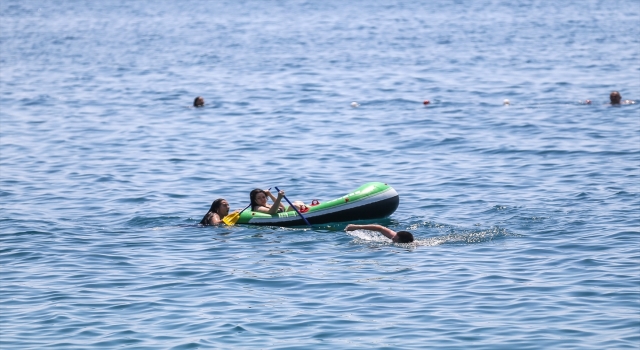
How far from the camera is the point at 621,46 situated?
143 ft

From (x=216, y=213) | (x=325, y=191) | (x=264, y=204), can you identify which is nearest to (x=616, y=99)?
(x=325, y=191)

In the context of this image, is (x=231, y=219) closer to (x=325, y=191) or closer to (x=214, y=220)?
(x=214, y=220)

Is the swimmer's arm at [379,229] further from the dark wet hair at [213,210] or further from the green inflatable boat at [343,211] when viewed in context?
the dark wet hair at [213,210]

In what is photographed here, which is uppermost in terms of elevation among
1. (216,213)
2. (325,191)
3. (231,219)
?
(216,213)

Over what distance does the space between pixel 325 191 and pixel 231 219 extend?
354 centimetres

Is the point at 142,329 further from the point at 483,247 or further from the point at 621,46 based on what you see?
the point at 621,46

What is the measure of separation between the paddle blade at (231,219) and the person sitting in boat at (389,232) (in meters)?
2.19

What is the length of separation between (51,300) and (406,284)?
4.77m

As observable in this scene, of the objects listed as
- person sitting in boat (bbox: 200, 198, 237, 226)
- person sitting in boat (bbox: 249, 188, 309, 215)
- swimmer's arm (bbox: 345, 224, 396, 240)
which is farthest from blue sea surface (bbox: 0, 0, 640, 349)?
person sitting in boat (bbox: 249, 188, 309, 215)

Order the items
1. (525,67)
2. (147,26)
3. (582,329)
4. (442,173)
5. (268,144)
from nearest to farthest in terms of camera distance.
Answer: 1. (582,329)
2. (442,173)
3. (268,144)
4. (525,67)
5. (147,26)

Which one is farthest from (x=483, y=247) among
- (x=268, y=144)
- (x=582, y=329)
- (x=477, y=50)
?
(x=477, y=50)

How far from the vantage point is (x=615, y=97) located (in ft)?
95.0

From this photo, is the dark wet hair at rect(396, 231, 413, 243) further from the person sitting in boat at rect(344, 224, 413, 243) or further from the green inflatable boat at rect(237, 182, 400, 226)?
the green inflatable boat at rect(237, 182, 400, 226)

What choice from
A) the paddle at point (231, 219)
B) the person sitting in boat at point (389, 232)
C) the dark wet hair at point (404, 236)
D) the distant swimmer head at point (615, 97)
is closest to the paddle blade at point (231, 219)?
the paddle at point (231, 219)
